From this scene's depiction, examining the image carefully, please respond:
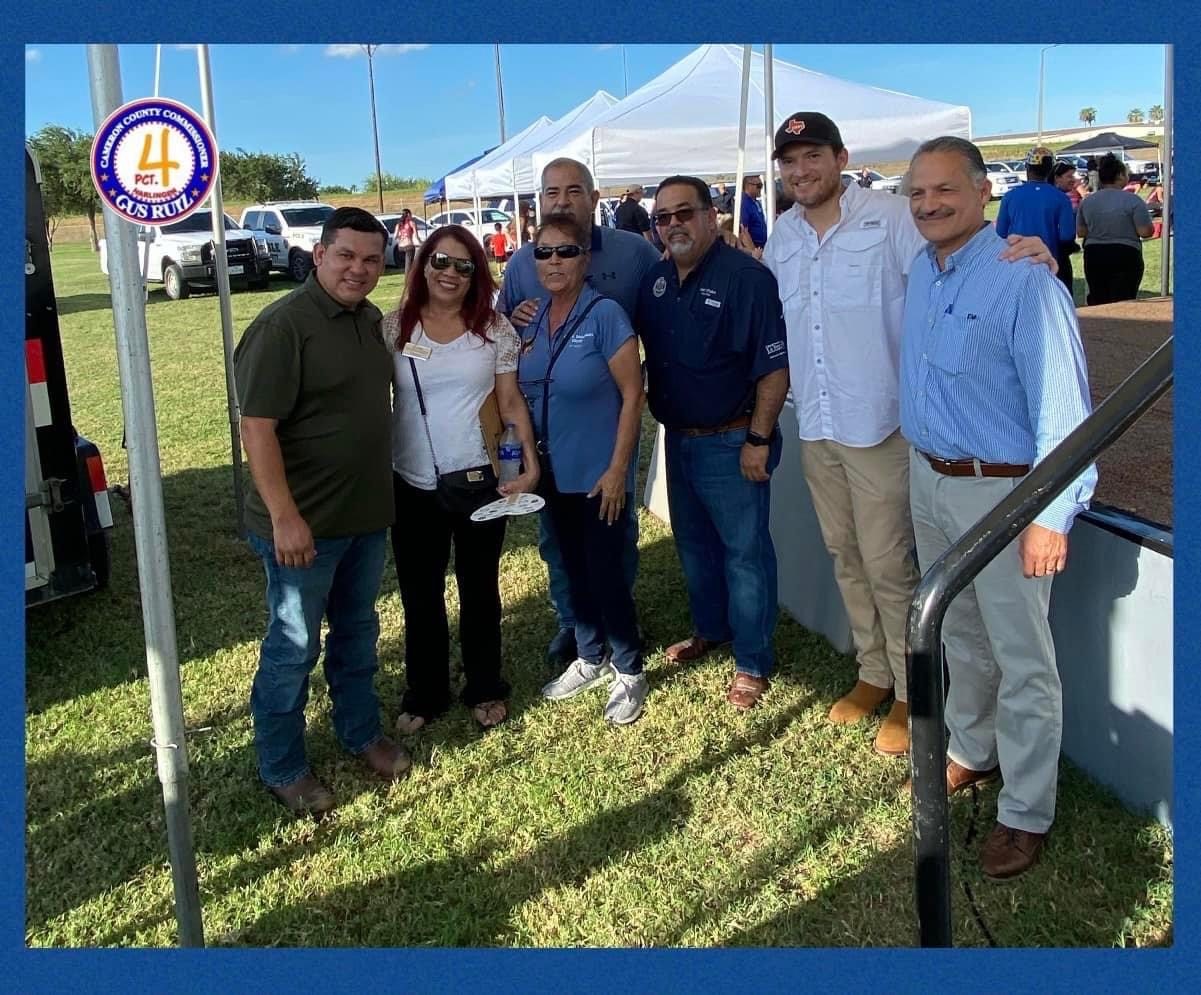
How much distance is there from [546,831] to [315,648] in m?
0.88

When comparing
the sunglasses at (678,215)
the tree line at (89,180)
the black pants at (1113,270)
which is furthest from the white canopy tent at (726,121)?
the sunglasses at (678,215)

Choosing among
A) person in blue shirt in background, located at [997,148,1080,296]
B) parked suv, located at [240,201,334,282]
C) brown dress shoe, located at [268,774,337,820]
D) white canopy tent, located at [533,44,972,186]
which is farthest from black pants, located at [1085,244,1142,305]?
parked suv, located at [240,201,334,282]

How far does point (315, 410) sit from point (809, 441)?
1612mm

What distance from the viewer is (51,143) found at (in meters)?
4.49

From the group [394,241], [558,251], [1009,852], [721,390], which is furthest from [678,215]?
[394,241]

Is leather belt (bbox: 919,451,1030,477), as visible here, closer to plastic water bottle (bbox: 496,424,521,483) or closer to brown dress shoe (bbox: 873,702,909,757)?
brown dress shoe (bbox: 873,702,909,757)

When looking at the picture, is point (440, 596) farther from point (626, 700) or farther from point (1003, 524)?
point (1003, 524)

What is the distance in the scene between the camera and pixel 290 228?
24.9m

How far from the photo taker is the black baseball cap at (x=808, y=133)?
324cm

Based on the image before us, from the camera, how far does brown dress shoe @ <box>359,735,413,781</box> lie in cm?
356

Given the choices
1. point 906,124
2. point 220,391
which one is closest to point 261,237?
point 220,391

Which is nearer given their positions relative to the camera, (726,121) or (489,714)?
(489,714)

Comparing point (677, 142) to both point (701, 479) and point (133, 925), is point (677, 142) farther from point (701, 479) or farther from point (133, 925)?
point (133, 925)

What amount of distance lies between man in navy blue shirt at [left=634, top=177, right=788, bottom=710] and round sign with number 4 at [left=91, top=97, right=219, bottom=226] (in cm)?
176
